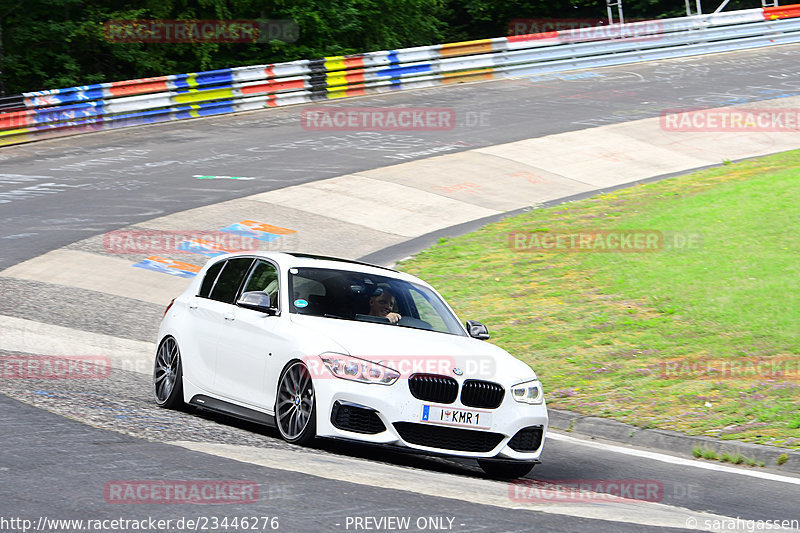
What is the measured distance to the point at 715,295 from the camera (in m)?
13.8

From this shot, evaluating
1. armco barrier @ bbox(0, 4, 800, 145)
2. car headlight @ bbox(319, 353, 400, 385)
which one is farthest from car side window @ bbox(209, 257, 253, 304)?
armco barrier @ bbox(0, 4, 800, 145)

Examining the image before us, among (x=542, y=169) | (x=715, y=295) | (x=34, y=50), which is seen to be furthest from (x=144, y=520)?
(x=34, y=50)

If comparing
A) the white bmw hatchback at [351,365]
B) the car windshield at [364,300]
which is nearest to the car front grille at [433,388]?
the white bmw hatchback at [351,365]

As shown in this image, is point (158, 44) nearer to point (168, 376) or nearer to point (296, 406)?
point (168, 376)

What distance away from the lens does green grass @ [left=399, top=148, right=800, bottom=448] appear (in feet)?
34.0

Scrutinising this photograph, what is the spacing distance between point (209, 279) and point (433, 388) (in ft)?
10.2

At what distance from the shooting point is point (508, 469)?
8.27m

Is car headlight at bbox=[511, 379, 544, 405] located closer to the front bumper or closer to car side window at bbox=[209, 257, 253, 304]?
the front bumper

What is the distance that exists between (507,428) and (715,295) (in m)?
6.60

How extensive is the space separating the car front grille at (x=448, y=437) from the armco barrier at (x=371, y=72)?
68.6 feet

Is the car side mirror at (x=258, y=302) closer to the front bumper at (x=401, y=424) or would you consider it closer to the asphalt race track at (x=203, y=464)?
the asphalt race track at (x=203, y=464)

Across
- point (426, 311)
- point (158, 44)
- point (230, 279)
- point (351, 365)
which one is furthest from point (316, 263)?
point (158, 44)

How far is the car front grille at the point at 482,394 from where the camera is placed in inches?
314

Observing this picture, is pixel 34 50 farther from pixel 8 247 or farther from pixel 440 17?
pixel 440 17
